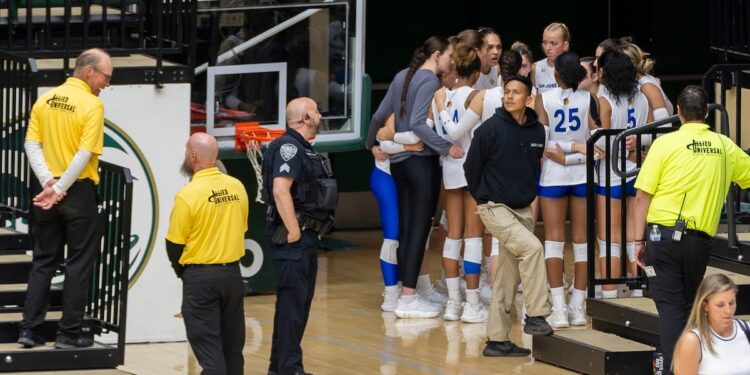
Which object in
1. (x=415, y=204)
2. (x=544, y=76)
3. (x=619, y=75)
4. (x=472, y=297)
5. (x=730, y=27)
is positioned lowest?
(x=472, y=297)

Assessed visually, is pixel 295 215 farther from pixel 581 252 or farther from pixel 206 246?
pixel 581 252

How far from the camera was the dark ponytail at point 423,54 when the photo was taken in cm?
1120

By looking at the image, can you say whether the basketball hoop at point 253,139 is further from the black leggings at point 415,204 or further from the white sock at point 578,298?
the white sock at point 578,298

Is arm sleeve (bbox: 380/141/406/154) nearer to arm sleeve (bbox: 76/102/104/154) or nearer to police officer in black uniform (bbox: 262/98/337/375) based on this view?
police officer in black uniform (bbox: 262/98/337/375)

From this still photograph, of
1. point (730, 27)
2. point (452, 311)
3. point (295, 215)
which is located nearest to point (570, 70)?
point (730, 27)

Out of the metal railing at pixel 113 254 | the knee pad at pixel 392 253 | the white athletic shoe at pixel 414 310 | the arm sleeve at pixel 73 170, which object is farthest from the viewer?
the knee pad at pixel 392 253

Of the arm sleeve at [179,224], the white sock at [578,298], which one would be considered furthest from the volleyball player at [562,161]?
the arm sleeve at [179,224]

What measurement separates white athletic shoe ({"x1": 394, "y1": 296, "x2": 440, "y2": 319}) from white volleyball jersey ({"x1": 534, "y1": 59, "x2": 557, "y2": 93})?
194 cm

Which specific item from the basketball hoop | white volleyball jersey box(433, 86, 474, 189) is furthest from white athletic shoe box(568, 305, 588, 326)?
the basketball hoop

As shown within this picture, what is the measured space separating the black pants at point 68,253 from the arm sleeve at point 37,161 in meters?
0.17

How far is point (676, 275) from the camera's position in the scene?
8.42m

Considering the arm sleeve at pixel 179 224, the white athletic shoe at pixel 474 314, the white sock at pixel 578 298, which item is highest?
the arm sleeve at pixel 179 224

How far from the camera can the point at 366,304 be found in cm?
1212

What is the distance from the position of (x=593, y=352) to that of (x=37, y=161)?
3388mm
